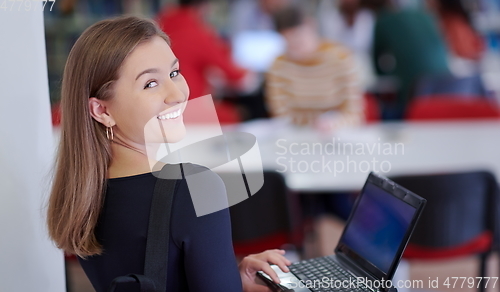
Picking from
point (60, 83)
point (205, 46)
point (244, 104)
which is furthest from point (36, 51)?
point (244, 104)

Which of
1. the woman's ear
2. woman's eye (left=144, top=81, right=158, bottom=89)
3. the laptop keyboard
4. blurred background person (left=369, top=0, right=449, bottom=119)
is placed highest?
blurred background person (left=369, top=0, right=449, bottom=119)

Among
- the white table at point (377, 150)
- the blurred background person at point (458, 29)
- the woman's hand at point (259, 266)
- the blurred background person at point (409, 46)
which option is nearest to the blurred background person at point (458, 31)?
the blurred background person at point (458, 29)

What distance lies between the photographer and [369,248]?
3.67ft

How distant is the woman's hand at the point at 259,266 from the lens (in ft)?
3.62

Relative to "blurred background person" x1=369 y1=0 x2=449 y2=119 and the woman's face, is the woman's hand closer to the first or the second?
the woman's face

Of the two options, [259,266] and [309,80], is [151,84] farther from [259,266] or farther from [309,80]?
[309,80]

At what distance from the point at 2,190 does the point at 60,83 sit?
28cm

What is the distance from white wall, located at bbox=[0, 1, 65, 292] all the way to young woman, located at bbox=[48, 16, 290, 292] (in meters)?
0.21

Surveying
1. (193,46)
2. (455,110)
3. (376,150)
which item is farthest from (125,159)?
(193,46)

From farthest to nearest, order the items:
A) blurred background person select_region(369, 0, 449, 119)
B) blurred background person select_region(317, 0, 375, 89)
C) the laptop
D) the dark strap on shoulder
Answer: blurred background person select_region(317, 0, 375, 89), blurred background person select_region(369, 0, 449, 119), the laptop, the dark strap on shoulder

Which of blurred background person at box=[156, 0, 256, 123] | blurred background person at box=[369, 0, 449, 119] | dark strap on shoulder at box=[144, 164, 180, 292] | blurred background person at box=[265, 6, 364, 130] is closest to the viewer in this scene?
dark strap on shoulder at box=[144, 164, 180, 292]

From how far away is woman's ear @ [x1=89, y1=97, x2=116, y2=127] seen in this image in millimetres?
996

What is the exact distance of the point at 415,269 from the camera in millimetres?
2924

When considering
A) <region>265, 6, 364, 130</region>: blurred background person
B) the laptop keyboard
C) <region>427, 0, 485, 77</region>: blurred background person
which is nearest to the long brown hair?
the laptop keyboard
